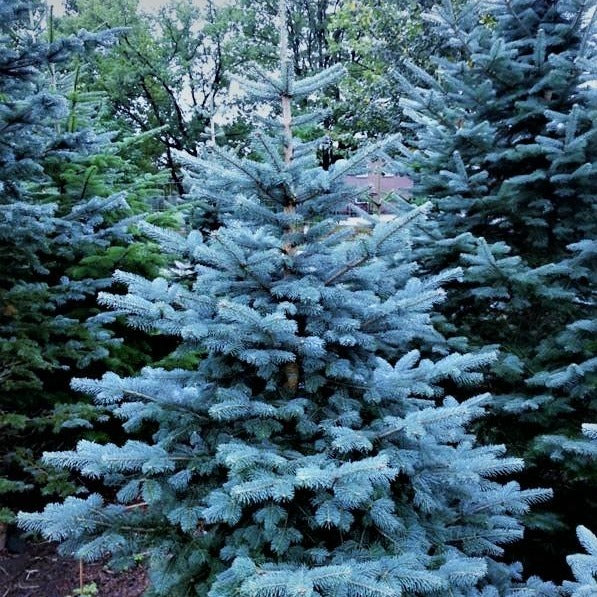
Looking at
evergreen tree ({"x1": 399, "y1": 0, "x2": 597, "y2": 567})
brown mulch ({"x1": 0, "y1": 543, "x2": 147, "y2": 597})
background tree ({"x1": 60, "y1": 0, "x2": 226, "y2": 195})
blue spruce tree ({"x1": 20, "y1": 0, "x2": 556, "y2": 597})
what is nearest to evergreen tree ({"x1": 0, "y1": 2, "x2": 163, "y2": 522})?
brown mulch ({"x1": 0, "y1": 543, "x2": 147, "y2": 597})

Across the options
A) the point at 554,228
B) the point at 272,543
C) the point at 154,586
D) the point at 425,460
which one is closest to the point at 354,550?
the point at 272,543

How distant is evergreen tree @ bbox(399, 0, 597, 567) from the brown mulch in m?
2.63

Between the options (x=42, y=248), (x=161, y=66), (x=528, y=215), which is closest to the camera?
(x=528, y=215)

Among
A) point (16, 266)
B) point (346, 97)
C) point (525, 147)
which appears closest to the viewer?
point (525, 147)

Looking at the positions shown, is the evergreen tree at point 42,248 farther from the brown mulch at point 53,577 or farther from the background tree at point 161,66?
the background tree at point 161,66

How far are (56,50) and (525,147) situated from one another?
304 centimetres

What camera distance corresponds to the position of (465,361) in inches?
71.5

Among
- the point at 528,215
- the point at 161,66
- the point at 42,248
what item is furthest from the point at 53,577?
the point at 161,66

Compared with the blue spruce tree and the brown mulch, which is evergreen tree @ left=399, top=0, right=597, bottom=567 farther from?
the brown mulch

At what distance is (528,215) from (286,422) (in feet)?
7.28

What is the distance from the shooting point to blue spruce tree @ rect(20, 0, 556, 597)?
5.10 feet

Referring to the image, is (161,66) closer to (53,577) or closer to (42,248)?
(42,248)

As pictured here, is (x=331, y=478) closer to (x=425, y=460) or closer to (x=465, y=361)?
(x=425, y=460)

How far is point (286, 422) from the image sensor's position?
1843mm
